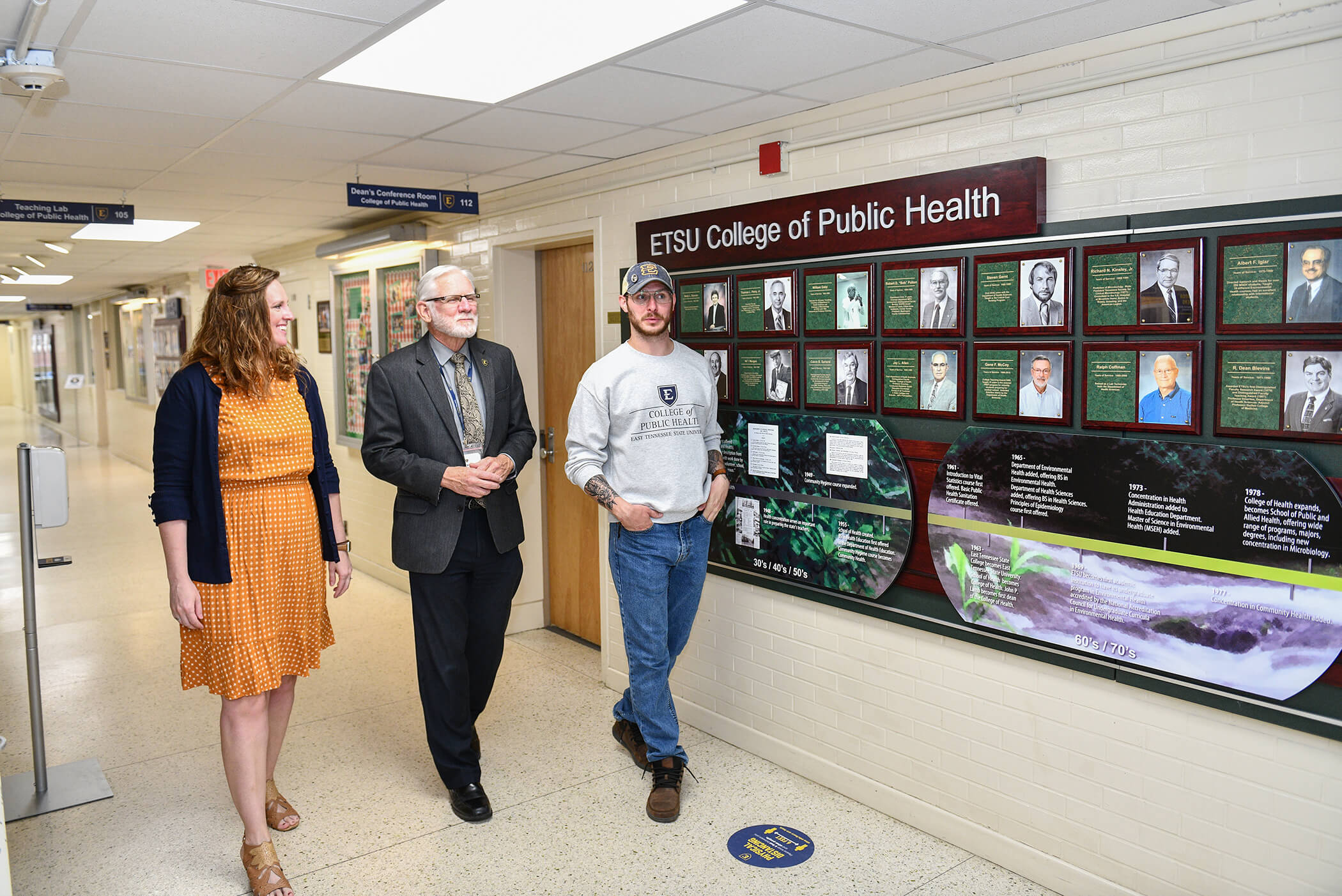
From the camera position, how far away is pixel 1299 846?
7.49 feet

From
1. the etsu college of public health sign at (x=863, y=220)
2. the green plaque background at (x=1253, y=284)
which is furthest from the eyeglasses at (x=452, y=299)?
the green plaque background at (x=1253, y=284)

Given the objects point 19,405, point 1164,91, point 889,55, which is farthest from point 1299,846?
point 19,405

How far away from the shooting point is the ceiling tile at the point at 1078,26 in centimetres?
226

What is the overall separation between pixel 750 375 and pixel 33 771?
10.4 ft

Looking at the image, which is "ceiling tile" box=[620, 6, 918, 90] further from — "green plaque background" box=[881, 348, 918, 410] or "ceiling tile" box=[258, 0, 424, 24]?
"green plaque background" box=[881, 348, 918, 410]

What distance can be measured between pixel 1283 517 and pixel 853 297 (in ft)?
4.84

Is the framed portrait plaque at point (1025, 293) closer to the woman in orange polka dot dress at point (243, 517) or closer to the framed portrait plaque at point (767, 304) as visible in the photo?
the framed portrait plaque at point (767, 304)

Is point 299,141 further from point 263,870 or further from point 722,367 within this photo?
point 263,870

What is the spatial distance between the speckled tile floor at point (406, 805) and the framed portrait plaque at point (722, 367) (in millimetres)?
1468

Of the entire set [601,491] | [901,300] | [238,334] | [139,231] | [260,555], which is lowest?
[260,555]

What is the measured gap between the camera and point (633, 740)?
3.70 meters

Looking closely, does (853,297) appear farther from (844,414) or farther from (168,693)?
(168,693)

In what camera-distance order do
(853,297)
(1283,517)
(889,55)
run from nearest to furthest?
(1283,517) < (889,55) < (853,297)

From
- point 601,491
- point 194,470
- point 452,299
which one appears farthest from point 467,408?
point 194,470
